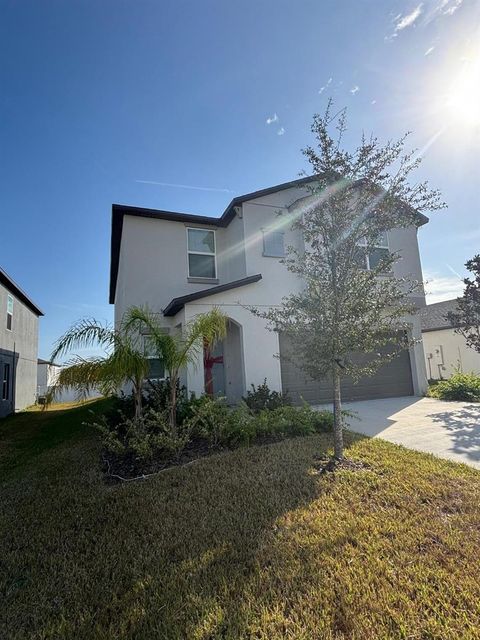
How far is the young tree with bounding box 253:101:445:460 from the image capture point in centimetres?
525

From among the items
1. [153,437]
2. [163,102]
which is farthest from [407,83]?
[153,437]

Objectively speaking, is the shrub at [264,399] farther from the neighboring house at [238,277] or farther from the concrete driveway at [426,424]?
the concrete driveway at [426,424]

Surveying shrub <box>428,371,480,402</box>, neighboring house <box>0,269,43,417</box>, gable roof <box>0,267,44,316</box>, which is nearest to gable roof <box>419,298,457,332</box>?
shrub <box>428,371,480,402</box>

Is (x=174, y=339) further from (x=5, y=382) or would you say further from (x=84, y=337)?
(x=5, y=382)

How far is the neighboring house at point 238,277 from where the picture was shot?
33.9 feet

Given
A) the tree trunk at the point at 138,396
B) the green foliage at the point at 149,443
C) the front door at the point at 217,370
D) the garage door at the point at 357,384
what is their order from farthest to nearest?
the front door at the point at 217,370 < the garage door at the point at 357,384 < the tree trunk at the point at 138,396 < the green foliage at the point at 149,443

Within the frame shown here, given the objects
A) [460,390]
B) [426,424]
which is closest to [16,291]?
[426,424]

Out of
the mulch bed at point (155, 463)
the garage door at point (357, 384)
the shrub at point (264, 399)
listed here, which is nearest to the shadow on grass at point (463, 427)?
the mulch bed at point (155, 463)

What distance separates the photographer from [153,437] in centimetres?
567

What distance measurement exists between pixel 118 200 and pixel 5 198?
3.90 metres

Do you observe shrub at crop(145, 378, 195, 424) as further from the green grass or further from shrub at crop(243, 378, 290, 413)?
shrub at crop(243, 378, 290, 413)

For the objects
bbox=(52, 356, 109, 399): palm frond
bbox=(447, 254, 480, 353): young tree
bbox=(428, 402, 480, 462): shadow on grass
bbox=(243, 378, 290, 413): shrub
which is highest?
bbox=(447, 254, 480, 353): young tree

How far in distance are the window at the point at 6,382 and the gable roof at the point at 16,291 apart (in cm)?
367

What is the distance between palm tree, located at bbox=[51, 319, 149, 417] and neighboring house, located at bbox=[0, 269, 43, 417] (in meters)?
11.3
